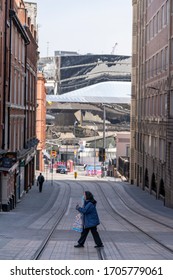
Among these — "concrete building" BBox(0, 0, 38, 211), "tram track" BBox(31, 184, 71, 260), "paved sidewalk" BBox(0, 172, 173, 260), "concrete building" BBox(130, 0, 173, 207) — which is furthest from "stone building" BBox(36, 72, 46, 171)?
"paved sidewalk" BBox(0, 172, 173, 260)

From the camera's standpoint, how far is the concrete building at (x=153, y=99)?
43.8 meters

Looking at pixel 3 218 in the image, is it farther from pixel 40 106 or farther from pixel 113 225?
pixel 40 106

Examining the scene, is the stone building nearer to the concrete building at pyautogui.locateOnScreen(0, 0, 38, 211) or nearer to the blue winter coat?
the concrete building at pyautogui.locateOnScreen(0, 0, 38, 211)

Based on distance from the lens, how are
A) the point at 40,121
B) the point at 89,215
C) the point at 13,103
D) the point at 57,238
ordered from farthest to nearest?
the point at 40,121 < the point at 13,103 < the point at 57,238 < the point at 89,215

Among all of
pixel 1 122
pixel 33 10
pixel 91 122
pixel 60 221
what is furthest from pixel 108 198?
pixel 91 122

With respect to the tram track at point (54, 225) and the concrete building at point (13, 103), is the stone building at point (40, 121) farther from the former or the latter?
the concrete building at point (13, 103)

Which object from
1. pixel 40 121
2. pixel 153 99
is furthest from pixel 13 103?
pixel 40 121

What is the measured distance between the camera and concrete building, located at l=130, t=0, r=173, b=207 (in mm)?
43750

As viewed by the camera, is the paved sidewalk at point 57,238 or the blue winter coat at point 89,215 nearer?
the paved sidewalk at point 57,238

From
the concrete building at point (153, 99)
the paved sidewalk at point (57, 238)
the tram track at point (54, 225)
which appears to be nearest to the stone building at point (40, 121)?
the concrete building at point (153, 99)

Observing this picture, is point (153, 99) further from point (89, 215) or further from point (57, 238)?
point (89, 215)

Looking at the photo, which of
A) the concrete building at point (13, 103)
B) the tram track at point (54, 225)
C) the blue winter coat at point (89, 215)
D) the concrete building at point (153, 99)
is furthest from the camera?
the concrete building at point (153, 99)

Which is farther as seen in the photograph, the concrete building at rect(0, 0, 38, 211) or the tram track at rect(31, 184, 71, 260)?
the concrete building at rect(0, 0, 38, 211)

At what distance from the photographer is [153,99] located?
53.0 metres
